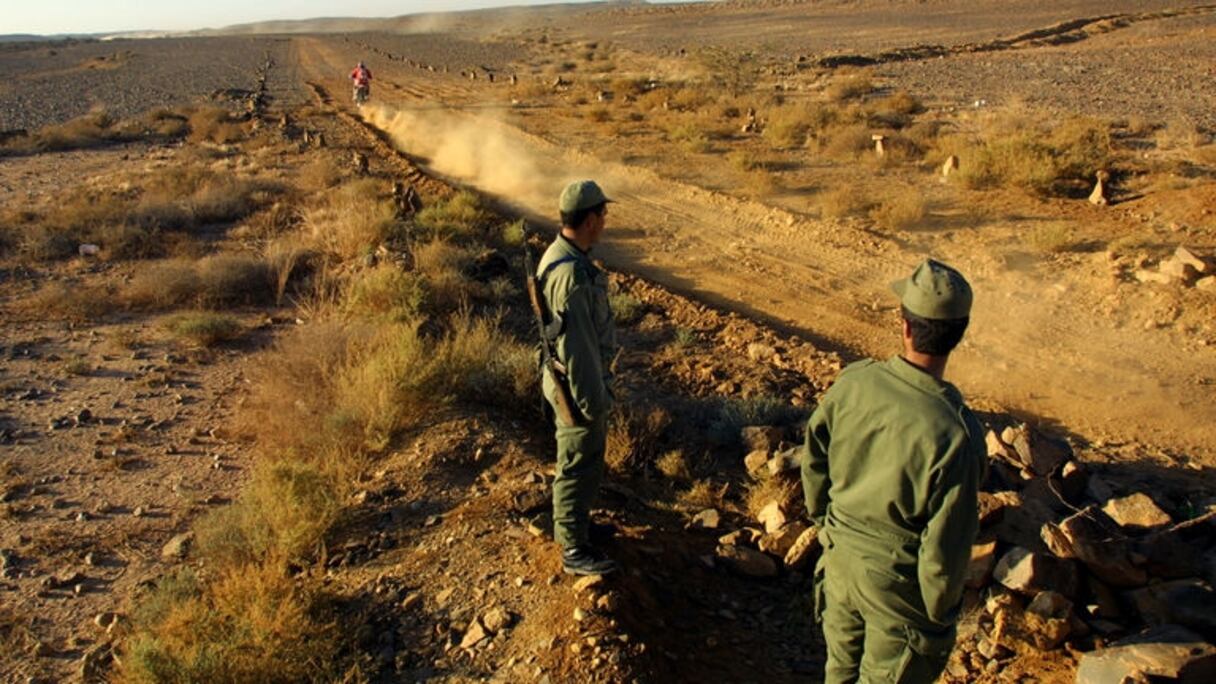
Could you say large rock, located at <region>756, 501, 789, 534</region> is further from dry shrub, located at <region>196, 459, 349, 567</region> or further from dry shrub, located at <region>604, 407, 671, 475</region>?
dry shrub, located at <region>196, 459, 349, 567</region>

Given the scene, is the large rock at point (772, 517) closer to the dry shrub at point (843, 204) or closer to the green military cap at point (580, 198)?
the green military cap at point (580, 198)

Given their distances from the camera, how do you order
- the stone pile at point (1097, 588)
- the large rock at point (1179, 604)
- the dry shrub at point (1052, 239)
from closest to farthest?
the stone pile at point (1097, 588) < the large rock at point (1179, 604) < the dry shrub at point (1052, 239)

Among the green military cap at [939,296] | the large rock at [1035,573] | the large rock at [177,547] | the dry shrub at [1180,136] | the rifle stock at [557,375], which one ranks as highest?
the green military cap at [939,296]

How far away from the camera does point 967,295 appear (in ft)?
8.15

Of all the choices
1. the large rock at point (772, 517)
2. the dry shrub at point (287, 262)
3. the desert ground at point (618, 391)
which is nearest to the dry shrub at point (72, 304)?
the desert ground at point (618, 391)

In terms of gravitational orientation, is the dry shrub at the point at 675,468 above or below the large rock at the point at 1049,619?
below

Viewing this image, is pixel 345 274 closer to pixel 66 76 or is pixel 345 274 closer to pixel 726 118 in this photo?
pixel 726 118

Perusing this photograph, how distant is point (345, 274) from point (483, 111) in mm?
14999

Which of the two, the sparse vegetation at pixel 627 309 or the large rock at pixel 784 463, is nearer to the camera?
the large rock at pixel 784 463

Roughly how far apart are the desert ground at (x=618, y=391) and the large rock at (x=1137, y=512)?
17 millimetres

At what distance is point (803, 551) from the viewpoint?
452cm

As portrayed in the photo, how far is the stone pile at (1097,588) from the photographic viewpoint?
3498 millimetres

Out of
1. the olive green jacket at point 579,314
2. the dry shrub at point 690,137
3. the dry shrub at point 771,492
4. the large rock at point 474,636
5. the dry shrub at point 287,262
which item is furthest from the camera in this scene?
the dry shrub at point 690,137

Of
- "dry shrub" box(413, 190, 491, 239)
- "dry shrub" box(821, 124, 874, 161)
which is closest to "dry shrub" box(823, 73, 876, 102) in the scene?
"dry shrub" box(821, 124, 874, 161)
